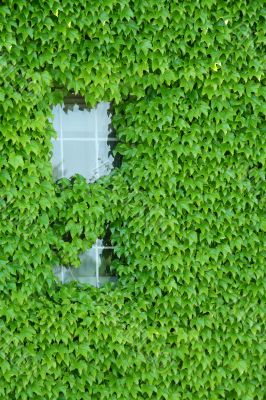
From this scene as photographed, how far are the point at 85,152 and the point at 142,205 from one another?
0.62 meters

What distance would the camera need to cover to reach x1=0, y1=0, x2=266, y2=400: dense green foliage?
4980mm

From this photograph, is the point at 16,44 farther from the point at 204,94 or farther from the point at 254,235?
the point at 254,235

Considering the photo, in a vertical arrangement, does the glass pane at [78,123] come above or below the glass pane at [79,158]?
above

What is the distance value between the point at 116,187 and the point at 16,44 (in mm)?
1243

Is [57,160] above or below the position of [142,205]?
above

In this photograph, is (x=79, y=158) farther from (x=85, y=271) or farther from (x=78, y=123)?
(x=85, y=271)

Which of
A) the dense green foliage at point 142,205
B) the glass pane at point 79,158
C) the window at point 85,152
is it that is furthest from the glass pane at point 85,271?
the glass pane at point 79,158

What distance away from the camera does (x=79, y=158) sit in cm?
539

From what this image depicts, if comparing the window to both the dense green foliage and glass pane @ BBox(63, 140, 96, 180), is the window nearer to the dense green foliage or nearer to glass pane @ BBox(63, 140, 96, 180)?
glass pane @ BBox(63, 140, 96, 180)

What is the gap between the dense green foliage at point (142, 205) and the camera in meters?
4.98

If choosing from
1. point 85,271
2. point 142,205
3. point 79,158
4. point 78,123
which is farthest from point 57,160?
point 85,271

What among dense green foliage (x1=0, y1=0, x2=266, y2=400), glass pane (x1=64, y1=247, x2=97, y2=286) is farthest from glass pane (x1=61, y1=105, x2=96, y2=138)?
glass pane (x1=64, y1=247, x2=97, y2=286)

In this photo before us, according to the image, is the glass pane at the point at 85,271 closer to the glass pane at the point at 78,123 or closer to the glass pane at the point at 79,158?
the glass pane at the point at 79,158

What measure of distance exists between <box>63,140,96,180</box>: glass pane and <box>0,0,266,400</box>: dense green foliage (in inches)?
5.2
